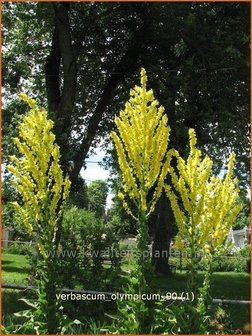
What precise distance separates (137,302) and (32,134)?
2154 mm

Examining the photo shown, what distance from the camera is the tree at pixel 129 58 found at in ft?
→ 36.3

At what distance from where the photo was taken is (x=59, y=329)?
17.4ft

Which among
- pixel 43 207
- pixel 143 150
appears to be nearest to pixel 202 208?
pixel 143 150

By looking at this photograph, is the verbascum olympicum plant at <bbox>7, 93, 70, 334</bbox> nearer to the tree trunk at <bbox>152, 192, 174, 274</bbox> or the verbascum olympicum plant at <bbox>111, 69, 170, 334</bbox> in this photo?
the verbascum olympicum plant at <bbox>111, 69, 170, 334</bbox>

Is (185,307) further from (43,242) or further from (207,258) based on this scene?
(43,242)

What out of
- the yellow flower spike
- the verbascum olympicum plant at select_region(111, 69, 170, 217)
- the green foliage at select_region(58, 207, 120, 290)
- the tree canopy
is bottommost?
the green foliage at select_region(58, 207, 120, 290)

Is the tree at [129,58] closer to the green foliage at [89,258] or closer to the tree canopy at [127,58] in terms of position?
the tree canopy at [127,58]

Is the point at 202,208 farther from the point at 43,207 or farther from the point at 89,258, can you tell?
the point at 89,258

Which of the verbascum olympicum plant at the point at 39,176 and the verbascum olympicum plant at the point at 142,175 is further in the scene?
the verbascum olympicum plant at the point at 39,176

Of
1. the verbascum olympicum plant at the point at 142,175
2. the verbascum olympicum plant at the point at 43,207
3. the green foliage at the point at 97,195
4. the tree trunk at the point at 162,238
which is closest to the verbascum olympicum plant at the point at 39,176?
the verbascum olympicum plant at the point at 43,207

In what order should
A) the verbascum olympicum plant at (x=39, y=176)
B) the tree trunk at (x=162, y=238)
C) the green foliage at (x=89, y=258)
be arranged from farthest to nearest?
the tree trunk at (x=162, y=238)
the green foliage at (x=89, y=258)
the verbascum olympicum plant at (x=39, y=176)

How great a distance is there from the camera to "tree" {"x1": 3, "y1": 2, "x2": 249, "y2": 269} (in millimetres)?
11078

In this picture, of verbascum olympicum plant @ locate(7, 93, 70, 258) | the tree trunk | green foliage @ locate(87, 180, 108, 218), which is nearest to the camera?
verbascum olympicum plant @ locate(7, 93, 70, 258)

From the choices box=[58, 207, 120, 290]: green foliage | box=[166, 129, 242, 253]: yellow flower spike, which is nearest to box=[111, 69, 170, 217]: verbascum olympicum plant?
box=[166, 129, 242, 253]: yellow flower spike
